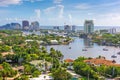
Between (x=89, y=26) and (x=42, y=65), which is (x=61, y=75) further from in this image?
(x=89, y=26)

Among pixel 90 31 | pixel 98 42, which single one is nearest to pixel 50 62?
pixel 98 42

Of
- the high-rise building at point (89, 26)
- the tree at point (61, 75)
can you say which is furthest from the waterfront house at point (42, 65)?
the high-rise building at point (89, 26)

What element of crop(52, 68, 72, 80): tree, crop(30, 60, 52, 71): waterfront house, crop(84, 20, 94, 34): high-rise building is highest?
crop(84, 20, 94, 34): high-rise building

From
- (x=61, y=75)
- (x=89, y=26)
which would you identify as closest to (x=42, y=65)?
(x=61, y=75)

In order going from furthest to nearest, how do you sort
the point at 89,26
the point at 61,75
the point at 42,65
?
the point at 89,26, the point at 42,65, the point at 61,75

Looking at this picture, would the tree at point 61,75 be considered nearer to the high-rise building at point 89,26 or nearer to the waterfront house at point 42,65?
the waterfront house at point 42,65

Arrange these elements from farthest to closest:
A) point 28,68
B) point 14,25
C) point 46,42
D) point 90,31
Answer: point 14,25, point 90,31, point 46,42, point 28,68

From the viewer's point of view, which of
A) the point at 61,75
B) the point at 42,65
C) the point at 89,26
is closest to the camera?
the point at 61,75

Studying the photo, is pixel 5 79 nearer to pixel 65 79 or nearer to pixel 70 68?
pixel 65 79

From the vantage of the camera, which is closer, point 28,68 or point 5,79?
point 5,79

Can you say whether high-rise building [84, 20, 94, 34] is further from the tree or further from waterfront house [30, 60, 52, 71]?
the tree

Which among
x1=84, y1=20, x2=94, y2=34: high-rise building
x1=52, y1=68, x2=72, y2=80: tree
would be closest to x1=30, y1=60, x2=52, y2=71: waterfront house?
x1=52, y1=68, x2=72, y2=80: tree
